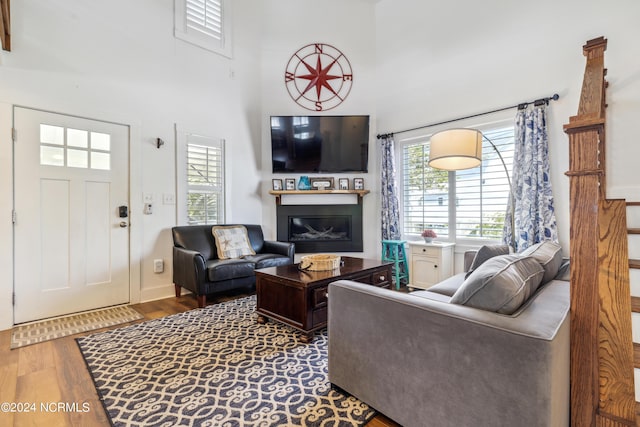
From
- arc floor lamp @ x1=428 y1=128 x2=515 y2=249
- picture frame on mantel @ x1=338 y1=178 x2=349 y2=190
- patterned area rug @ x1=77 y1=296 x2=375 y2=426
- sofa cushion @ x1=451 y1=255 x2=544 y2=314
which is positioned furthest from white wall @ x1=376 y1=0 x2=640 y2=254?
patterned area rug @ x1=77 y1=296 x2=375 y2=426

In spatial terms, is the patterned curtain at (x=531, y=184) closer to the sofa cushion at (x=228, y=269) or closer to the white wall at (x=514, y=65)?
the white wall at (x=514, y=65)

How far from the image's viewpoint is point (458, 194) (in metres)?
3.75

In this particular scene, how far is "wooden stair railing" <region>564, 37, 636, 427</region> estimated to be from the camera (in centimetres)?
117

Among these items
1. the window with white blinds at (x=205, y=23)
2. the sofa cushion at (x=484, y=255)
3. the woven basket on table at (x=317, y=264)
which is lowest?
the woven basket on table at (x=317, y=264)

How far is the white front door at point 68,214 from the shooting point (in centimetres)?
268

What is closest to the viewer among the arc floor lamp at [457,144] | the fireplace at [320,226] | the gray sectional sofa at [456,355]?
the gray sectional sofa at [456,355]

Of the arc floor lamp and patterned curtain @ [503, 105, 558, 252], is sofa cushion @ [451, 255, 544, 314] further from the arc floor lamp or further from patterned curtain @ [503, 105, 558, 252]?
patterned curtain @ [503, 105, 558, 252]

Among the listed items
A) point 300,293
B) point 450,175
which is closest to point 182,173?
point 300,293

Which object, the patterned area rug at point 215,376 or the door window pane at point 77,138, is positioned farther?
the door window pane at point 77,138

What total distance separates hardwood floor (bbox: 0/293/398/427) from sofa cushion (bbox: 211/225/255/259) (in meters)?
1.56

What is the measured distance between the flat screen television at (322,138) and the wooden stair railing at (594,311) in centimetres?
338

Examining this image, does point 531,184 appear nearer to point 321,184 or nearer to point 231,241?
point 321,184

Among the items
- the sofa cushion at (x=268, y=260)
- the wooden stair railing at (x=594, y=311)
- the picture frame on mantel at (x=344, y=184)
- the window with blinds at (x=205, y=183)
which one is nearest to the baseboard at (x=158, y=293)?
the window with blinds at (x=205, y=183)

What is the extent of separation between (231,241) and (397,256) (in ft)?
7.34
